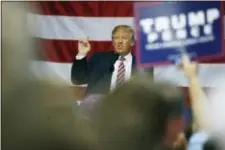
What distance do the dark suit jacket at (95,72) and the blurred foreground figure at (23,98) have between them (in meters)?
0.05

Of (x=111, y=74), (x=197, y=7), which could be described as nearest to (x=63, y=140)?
(x=111, y=74)

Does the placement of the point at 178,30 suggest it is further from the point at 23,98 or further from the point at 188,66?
the point at 23,98

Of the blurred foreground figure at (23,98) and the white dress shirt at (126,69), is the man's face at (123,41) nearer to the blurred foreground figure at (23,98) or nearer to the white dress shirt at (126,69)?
the white dress shirt at (126,69)

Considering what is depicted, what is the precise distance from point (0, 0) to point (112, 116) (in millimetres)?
379

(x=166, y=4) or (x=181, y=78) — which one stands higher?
(x=166, y=4)

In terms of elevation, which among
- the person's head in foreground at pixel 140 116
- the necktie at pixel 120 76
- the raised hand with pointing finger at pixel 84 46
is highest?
the raised hand with pointing finger at pixel 84 46

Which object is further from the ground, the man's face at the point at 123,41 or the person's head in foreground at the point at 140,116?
the man's face at the point at 123,41

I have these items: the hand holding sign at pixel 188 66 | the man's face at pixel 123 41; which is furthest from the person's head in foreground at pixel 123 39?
the hand holding sign at pixel 188 66

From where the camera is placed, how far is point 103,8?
3.34 feet

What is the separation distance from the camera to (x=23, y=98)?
1047mm

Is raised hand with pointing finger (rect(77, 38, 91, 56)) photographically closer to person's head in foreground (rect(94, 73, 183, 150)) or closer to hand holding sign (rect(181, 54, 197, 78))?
person's head in foreground (rect(94, 73, 183, 150))

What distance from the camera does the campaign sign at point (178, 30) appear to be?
1.00 metres

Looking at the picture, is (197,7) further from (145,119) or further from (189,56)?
(145,119)

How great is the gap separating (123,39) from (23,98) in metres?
0.28
